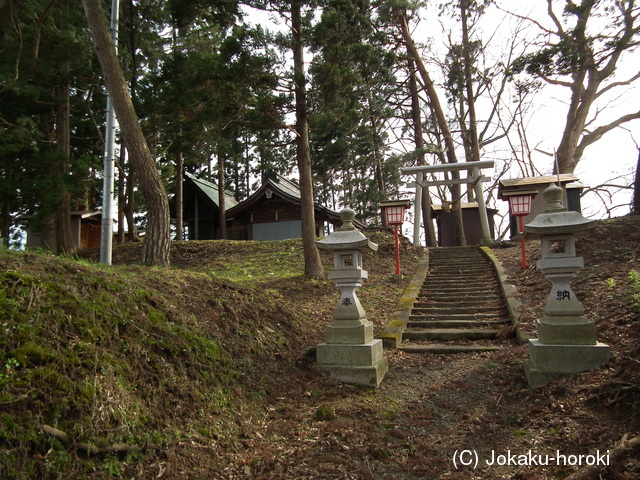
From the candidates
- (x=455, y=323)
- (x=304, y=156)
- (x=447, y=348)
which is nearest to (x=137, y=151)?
(x=304, y=156)

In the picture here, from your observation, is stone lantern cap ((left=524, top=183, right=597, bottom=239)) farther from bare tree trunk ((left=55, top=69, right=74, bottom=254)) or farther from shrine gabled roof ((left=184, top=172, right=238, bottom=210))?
shrine gabled roof ((left=184, top=172, right=238, bottom=210))

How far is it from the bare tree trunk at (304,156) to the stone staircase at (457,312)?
8.76 ft

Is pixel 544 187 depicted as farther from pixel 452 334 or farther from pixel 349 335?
pixel 349 335

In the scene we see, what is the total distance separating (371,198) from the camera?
806 inches

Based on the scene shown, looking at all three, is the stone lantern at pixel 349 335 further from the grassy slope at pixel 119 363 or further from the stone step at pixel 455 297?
the stone step at pixel 455 297

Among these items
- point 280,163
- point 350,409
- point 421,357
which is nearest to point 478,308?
point 421,357

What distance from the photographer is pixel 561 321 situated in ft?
14.8

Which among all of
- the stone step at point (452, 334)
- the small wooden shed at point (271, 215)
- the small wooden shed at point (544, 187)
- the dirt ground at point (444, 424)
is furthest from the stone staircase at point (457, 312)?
the small wooden shed at point (271, 215)

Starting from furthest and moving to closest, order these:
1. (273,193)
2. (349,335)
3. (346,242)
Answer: (273,193)
(346,242)
(349,335)

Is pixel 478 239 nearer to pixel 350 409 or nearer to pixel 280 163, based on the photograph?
pixel 280 163

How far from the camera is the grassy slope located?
8.18ft

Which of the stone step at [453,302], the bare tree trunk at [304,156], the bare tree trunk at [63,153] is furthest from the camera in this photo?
the bare tree trunk at [63,153]

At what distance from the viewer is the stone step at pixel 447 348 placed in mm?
6180

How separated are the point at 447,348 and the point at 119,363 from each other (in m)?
4.71
